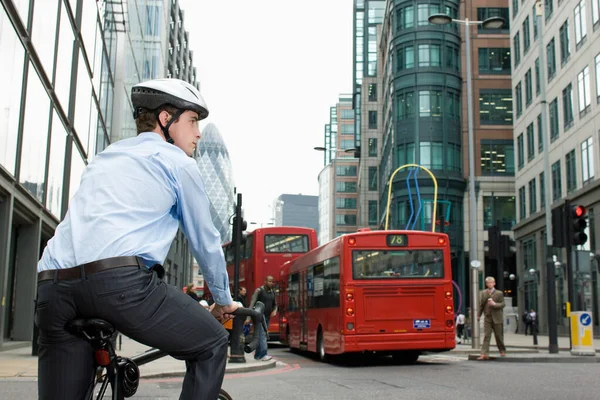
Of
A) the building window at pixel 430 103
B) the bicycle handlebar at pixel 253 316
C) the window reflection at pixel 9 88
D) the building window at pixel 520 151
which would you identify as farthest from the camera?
the building window at pixel 430 103

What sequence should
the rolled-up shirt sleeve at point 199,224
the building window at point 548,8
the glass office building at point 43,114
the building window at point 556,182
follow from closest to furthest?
the rolled-up shirt sleeve at point 199,224, the glass office building at point 43,114, the building window at point 556,182, the building window at point 548,8

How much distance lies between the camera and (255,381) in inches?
416

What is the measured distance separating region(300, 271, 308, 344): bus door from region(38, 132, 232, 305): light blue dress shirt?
612 inches

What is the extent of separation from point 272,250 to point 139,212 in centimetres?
2223

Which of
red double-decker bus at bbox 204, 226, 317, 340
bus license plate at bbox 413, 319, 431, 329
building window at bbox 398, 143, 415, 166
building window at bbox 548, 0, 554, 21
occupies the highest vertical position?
building window at bbox 548, 0, 554, 21

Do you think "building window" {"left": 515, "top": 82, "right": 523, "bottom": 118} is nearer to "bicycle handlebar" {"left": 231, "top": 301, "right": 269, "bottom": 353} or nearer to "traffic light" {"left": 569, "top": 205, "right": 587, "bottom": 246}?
"traffic light" {"left": 569, "top": 205, "right": 587, "bottom": 246}

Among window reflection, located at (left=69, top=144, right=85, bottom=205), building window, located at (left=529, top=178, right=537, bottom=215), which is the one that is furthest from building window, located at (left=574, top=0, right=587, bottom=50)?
window reflection, located at (left=69, top=144, right=85, bottom=205)

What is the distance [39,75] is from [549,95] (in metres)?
27.8

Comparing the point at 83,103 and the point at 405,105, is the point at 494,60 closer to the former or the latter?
the point at 405,105

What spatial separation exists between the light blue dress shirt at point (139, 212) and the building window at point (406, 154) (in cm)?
4833

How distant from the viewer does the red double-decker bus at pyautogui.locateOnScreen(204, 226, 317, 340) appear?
2439 centimetres

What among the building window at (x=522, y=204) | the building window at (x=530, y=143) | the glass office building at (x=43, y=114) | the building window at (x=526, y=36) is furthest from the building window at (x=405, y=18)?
the glass office building at (x=43, y=114)

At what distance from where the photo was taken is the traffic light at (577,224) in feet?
56.8

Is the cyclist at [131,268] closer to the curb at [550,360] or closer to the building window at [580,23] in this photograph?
the curb at [550,360]
